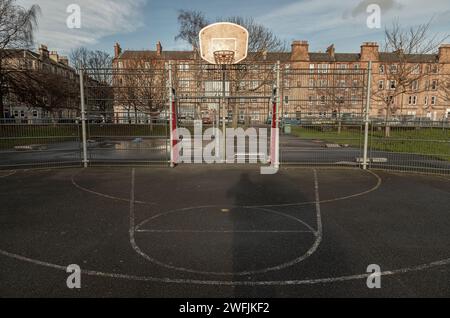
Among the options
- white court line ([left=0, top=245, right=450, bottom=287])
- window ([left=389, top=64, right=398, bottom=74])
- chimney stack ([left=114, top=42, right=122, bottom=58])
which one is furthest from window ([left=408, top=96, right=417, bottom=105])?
white court line ([left=0, top=245, right=450, bottom=287])

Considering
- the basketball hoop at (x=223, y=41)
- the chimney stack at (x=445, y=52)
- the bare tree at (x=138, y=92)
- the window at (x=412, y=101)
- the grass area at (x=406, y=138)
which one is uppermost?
the chimney stack at (x=445, y=52)

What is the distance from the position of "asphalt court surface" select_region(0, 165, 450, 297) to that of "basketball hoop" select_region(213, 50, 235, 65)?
552 cm

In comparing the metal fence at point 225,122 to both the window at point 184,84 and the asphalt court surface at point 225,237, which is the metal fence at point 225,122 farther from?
the asphalt court surface at point 225,237

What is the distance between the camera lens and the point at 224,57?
12.8m

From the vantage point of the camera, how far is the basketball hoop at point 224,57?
1262 cm

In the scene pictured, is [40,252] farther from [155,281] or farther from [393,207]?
[393,207]

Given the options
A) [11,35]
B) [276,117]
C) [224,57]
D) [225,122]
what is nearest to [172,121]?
[225,122]

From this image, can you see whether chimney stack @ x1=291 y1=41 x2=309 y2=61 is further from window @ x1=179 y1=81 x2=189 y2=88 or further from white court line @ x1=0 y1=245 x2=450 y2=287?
white court line @ x1=0 y1=245 x2=450 y2=287

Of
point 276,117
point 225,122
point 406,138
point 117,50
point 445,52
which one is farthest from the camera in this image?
point 117,50

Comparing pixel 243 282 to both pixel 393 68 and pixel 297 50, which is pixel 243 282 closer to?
pixel 393 68

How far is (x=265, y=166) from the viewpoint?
1297 cm

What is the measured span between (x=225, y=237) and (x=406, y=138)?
1047cm

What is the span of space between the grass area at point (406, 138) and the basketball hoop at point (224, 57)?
4.05 meters

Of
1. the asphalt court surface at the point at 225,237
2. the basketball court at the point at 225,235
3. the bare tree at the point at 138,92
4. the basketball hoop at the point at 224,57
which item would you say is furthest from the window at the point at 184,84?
the asphalt court surface at the point at 225,237
